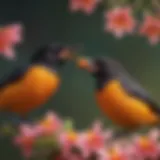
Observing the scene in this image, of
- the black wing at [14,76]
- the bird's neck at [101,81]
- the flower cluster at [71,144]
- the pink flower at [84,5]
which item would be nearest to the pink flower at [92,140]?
the flower cluster at [71,144]

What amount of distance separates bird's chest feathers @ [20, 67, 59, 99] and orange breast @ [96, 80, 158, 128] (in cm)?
14

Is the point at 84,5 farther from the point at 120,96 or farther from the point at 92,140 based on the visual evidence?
the point at 92,140

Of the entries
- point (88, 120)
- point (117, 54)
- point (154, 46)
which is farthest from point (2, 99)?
point (154, 46)

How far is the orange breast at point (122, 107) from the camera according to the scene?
52.3 inches

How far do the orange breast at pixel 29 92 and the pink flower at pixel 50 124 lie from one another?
0.05 meters

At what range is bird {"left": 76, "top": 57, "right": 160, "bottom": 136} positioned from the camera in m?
1.33

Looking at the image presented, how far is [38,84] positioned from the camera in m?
1.31

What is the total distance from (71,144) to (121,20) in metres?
0.41

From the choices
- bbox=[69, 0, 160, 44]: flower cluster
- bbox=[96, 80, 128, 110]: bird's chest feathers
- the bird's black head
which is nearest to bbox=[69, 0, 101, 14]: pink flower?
bbox=[69, 0, 160, 44]: flower cluster

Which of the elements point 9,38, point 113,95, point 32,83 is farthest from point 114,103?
point 9,38

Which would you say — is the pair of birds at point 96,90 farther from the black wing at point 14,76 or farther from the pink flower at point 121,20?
the pink flower at point 121,20

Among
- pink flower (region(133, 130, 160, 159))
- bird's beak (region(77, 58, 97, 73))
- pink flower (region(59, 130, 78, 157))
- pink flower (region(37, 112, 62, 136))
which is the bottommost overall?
pink flower (region(59, 130, 78, 157))

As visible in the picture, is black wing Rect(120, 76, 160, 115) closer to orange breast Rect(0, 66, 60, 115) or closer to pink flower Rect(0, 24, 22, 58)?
orange breast Rect(0, 66, 60, 115)

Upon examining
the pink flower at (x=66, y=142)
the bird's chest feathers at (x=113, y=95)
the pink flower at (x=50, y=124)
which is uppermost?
the bird's chest feathers at (x=113, y=95)
